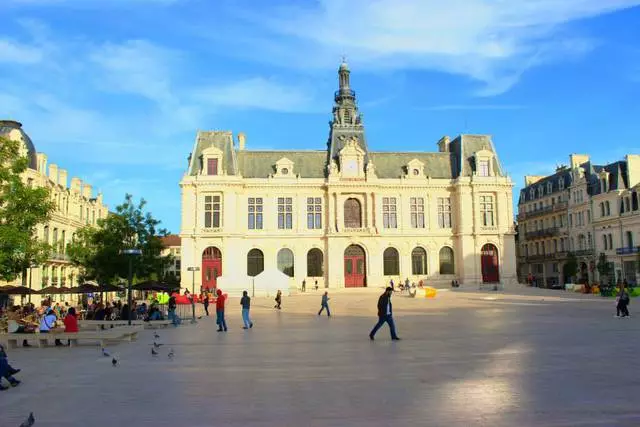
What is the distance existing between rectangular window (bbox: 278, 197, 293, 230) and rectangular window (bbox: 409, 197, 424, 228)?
1311 cm

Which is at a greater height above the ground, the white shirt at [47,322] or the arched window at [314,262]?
the arched window at [314,262]

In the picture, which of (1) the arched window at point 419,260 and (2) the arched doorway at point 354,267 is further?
(1) the arched window at point 419,260

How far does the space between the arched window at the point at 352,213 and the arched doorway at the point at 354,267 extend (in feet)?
8.26

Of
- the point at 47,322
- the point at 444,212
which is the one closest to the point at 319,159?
the point at 444,212

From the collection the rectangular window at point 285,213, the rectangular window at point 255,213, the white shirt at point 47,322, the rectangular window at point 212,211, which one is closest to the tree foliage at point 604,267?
the rectangular window at point 285,213

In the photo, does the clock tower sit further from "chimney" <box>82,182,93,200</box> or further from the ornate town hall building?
"chimney" <box>82,182,93,200</box>

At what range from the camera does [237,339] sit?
744 inches

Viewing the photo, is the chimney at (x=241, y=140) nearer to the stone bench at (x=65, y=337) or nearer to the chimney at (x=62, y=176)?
the chimney at (x=62, y=176)

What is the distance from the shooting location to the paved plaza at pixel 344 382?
8250 millimetres

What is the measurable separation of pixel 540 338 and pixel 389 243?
44104mm

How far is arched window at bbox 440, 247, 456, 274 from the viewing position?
62.4 metres

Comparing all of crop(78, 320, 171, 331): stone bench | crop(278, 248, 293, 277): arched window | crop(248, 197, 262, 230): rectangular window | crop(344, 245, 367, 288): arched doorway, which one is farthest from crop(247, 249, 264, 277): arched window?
crop(78, 320, 171, 331): stone bench

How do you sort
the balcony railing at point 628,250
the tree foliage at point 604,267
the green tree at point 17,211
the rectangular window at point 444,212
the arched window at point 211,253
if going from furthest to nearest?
1. the rectangular window at point 444,212
2. the arched window at point 211,253
3. the balcony railing at point 628,250
4. the tree foliage at point 604,267
5. the green tree at point 17,211

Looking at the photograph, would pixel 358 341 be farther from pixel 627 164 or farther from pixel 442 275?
pixel 627 164
